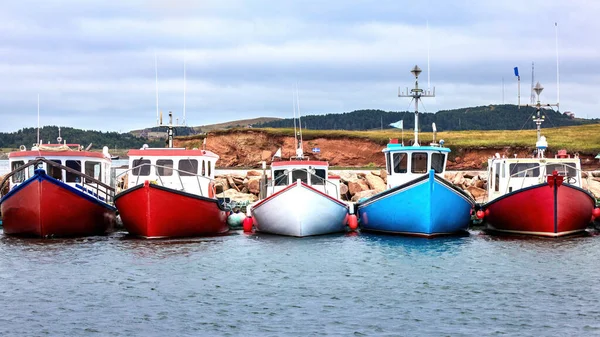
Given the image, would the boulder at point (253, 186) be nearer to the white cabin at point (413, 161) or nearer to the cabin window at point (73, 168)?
the white cabin at point (413, 161)

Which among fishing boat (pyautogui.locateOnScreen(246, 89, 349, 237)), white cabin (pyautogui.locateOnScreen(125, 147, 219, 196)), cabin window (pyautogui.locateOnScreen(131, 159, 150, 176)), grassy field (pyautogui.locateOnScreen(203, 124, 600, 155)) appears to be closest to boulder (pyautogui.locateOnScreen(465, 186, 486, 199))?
fishing boat (pyautogui.locateOnScreen(246, 89, 349, 237))

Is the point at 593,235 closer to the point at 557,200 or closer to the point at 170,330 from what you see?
the point at 557,200

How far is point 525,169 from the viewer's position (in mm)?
35438

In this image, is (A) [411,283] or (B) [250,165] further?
(B) [250,165]

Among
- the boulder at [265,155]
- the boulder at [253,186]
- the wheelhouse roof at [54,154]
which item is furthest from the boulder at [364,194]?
the boulder at [265,155]

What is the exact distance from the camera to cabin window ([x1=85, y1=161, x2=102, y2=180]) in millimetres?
34594

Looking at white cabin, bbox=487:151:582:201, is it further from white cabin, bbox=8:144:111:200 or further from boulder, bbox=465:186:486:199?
white cabin, bbox=8:144:111:200

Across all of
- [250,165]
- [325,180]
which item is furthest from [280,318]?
[250,165]

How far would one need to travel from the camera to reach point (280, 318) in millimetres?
19031

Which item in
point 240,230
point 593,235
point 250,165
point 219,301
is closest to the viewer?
point 219,301

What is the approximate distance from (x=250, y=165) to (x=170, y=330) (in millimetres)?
72873

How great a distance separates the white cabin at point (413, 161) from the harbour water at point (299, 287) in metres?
3.61

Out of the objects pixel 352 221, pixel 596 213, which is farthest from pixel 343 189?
pixel 596 213

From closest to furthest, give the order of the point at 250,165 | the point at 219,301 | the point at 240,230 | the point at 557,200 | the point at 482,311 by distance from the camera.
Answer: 1. the point at 482,311
2. the point at 219,301
3. the point at 557,200
4. the point at 240,230
5. the point at 250,165
